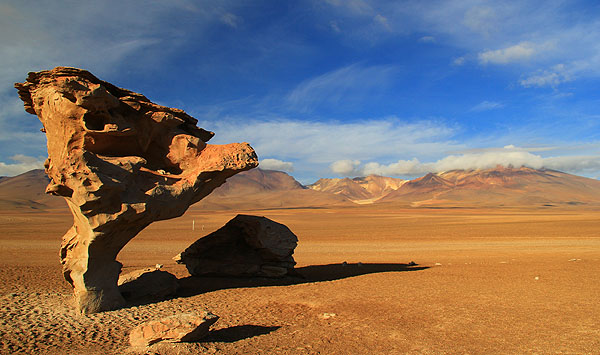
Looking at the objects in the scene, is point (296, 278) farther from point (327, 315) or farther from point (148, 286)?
point (148, 286)

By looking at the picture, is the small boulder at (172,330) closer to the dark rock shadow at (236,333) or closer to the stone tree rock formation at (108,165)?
the dark rock shadow at (236,333)

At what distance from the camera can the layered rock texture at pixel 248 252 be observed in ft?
49.0

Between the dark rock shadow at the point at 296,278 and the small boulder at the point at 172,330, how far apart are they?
5016 millimetres

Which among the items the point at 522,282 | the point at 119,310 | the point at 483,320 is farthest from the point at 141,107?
the point at 522,282

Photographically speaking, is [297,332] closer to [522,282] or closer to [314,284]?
[314,284]

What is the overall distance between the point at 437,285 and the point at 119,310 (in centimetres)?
1071

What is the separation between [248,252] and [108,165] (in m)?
7.71

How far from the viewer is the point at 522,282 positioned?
13.8 metres

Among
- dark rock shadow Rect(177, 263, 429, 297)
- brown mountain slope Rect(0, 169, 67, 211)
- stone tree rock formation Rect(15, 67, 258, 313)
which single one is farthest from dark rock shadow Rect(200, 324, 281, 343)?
brown mountain slope Rect(0, 169, 67, 211)

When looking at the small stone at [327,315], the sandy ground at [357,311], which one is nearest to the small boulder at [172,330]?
the sandy ground at [357,311]

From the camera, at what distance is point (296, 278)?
50.7ft

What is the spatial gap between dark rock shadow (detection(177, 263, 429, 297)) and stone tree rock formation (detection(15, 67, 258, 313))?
312 centimetres

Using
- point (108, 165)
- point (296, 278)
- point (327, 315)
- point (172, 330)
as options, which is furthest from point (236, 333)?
point (296, 278)

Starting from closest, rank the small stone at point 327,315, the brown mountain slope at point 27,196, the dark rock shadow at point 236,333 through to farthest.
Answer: the dark rock shadow at point 236,333, the small stone at point 327,315, the brown mountain slope at point 27,196
